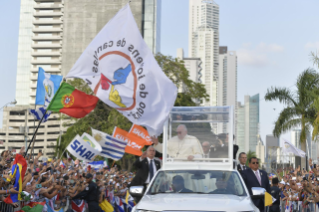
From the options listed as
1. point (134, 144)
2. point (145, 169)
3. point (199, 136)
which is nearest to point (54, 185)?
point (145, 169)

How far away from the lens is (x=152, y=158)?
12320 mm

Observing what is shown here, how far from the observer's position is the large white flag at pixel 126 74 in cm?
1153

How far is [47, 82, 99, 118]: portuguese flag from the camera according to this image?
1383cm

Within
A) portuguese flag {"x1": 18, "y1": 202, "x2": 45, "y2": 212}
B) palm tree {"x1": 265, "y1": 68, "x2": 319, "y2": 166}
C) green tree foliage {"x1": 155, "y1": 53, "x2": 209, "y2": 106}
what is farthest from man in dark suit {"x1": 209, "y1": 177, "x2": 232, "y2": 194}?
green tree foliage {"x1": 155, "y1": 53, "x2": 209, "y2": 106}

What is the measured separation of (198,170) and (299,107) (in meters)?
19.8

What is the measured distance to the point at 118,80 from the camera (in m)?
11.7

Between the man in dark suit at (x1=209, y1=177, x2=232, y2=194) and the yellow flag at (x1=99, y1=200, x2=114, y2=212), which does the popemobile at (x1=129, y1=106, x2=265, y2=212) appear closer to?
the man in dark suit at (x1=209, y1=177, x2=232, y2=194)

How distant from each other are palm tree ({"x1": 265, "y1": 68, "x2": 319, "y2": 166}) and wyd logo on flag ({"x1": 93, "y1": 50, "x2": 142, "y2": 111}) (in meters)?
15.4

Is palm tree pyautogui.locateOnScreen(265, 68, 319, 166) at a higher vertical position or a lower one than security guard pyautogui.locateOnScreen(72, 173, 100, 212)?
higher

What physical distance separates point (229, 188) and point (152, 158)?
4878 millimetres

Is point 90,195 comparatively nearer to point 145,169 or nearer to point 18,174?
point 145,169

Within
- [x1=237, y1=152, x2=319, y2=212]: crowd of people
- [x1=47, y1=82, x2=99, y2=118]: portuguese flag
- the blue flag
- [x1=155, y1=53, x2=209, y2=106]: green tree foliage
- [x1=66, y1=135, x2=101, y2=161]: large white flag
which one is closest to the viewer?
[x1=237, y1=152, x2=319, y2=212]: crowd of people

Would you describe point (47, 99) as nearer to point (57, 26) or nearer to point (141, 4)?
point (141, 4)

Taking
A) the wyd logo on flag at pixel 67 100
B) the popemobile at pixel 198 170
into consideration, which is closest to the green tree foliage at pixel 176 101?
the wyd logo on flag at pixel 67 100
